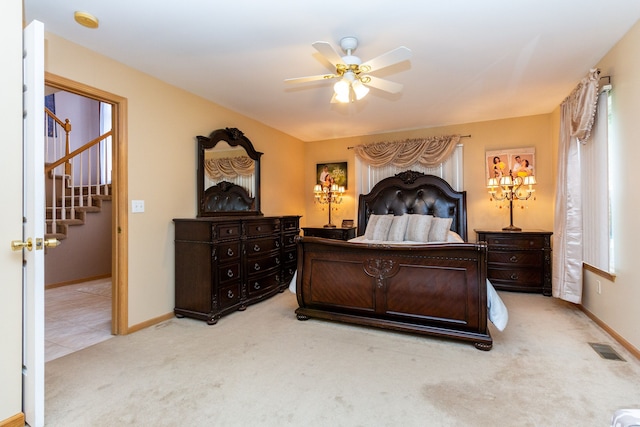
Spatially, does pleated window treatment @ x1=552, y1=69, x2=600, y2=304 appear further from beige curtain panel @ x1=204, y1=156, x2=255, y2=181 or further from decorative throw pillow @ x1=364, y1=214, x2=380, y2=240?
beige curtain panel @ x1=204, y1=156, x2=255, y2=181

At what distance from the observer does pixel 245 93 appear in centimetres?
359

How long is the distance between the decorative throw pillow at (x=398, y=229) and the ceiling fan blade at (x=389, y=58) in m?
2.23

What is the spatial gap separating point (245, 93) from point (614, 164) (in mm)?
3597

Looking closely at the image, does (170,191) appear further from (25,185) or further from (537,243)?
(537,243)

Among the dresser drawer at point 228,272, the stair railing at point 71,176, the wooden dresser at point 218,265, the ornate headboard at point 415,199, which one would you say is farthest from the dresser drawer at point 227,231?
the stair railing at point 71,176

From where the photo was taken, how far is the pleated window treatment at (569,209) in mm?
3215

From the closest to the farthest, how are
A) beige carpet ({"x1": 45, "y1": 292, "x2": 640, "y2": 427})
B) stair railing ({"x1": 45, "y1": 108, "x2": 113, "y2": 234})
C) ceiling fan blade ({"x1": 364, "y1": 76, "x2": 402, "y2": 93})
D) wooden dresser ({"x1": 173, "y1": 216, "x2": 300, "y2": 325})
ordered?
beige carpet ({"x1": 45, "y1": 292, "x2": 640, "y2": 427})
ceiling fan blade ({"x1": 364, "y1": 76, "x2": 402, "y2": 93})
wooden dresser ({"x1": 173, "y1": 216, "x2": 300, "y2": 325})
stair railing ({"x1": 45, "y1": 108, "x2": 113, "y2": 234})

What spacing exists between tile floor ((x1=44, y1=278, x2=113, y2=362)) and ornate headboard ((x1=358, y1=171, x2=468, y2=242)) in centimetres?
361

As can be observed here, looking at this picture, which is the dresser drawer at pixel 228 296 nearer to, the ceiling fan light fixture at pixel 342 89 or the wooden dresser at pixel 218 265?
the wooden dresser at pixel 218 265

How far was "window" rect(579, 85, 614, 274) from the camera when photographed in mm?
2730

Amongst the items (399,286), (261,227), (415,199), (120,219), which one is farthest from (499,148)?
(120,219)

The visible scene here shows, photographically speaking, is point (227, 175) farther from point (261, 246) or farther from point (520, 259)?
point (520, 259)

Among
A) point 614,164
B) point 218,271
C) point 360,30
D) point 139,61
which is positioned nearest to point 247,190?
point 218,271

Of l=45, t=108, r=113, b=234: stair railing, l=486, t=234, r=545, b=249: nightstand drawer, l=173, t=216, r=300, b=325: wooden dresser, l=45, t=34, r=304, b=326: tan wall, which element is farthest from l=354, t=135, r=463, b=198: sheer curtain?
l=45, t=108, r=113, b=234: stair railing
